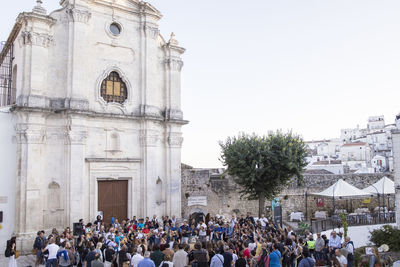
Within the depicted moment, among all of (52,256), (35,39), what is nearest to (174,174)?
(35,39)

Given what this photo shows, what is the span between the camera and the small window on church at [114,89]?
1906 centimetres

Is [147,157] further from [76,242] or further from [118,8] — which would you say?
[118,8]

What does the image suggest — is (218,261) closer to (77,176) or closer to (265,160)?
(77,176)

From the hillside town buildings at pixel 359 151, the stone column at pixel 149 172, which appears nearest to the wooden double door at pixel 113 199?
the stone column at pixel 149 172

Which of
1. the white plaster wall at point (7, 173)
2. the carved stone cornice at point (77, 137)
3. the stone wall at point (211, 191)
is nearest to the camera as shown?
the white plaster wall at point (7, 173)

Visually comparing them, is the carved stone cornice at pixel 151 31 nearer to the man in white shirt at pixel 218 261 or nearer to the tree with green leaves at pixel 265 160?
the tree with green leaves at pixel 265 160

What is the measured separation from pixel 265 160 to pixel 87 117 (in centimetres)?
1035

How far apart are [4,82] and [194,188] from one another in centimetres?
1355

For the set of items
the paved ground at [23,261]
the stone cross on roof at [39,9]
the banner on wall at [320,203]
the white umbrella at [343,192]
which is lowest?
the paved ground at [23,261]

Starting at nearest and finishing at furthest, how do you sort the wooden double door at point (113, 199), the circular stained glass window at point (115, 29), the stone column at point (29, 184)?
the stone column at point (29, 184) < the wooden double door at point (113, 199) < the circular stained glass window at point (115, 29)

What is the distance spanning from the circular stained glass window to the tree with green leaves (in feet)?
31.0

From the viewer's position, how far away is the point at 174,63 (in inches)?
846

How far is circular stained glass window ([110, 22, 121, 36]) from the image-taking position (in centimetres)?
1940

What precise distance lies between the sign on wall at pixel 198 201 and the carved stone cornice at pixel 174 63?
8.65 metres
